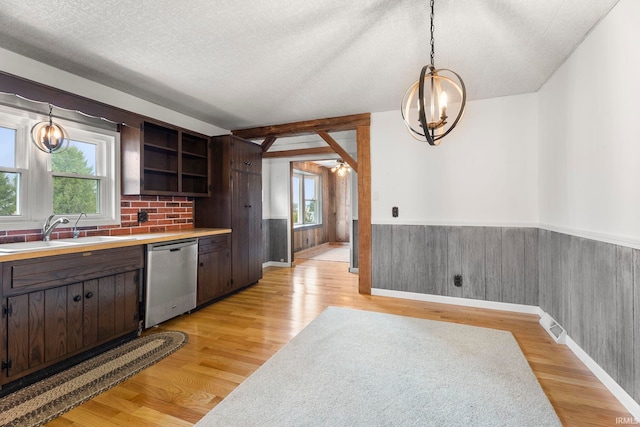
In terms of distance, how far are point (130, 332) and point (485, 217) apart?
153 inches

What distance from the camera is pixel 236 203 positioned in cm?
411

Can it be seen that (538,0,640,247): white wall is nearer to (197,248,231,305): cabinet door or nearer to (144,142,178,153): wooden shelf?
(197,248,231,305): cabinet door

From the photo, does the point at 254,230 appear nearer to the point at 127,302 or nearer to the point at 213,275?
the point at 213,275

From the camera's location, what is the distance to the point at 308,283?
4559mm

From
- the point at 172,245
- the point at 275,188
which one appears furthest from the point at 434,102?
the point at 275,188

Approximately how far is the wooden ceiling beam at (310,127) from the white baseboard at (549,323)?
2295 millimetres

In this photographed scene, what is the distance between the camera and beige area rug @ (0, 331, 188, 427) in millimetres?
1702

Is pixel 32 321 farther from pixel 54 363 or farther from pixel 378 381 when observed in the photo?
pixel 378 381

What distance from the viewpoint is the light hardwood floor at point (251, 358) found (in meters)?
1.71

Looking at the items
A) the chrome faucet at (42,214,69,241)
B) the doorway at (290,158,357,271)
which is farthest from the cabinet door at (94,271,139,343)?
the doorway at (290,158,357,271)

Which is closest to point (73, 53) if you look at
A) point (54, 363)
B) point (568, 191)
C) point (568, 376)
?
point (54, 363)

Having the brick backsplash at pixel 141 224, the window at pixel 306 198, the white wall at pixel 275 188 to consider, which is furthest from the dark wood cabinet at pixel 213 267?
the window at pixel 306 198

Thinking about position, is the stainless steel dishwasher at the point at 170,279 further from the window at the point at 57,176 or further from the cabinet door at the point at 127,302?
the window at the point at 57,176

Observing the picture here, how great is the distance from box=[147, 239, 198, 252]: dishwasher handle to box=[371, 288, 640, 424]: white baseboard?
7.82ft
